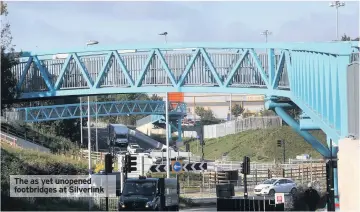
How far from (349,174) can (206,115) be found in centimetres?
13256

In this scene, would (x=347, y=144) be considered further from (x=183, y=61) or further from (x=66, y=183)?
(x=183, y=61)

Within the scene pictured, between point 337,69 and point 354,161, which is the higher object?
point 337,69

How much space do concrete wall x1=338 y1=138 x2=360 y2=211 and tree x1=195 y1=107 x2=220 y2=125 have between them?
12031 cm

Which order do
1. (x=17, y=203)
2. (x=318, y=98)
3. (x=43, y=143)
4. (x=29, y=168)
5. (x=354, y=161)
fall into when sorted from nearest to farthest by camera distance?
(x=354, y=161) → (x=17, y=203) → (x=318, y=98) → (x=29, y=168) → (x=43, y=143)

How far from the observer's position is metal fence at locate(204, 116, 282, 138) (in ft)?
361

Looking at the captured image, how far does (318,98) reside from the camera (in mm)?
42156

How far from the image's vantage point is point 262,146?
97.1 metres

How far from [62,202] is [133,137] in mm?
84667

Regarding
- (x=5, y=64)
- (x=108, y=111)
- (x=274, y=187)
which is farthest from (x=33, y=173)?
(x=108, y=111)

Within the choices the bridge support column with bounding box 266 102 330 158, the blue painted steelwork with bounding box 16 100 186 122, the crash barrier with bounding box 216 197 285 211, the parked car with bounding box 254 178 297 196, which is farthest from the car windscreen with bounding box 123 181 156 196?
the blue painted steelwork with bounding box 16 100 186 122

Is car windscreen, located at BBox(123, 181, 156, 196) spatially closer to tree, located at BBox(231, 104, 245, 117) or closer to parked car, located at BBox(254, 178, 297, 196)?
parked car, located at BBox(254, 178, 297, 196)

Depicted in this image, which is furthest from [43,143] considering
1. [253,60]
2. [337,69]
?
[337,69]

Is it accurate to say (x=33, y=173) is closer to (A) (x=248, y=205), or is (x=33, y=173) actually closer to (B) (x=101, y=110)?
(A) (x=248, y=205)

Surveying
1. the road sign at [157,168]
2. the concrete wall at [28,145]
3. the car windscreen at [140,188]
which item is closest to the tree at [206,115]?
the concrete wall at [28,145]
